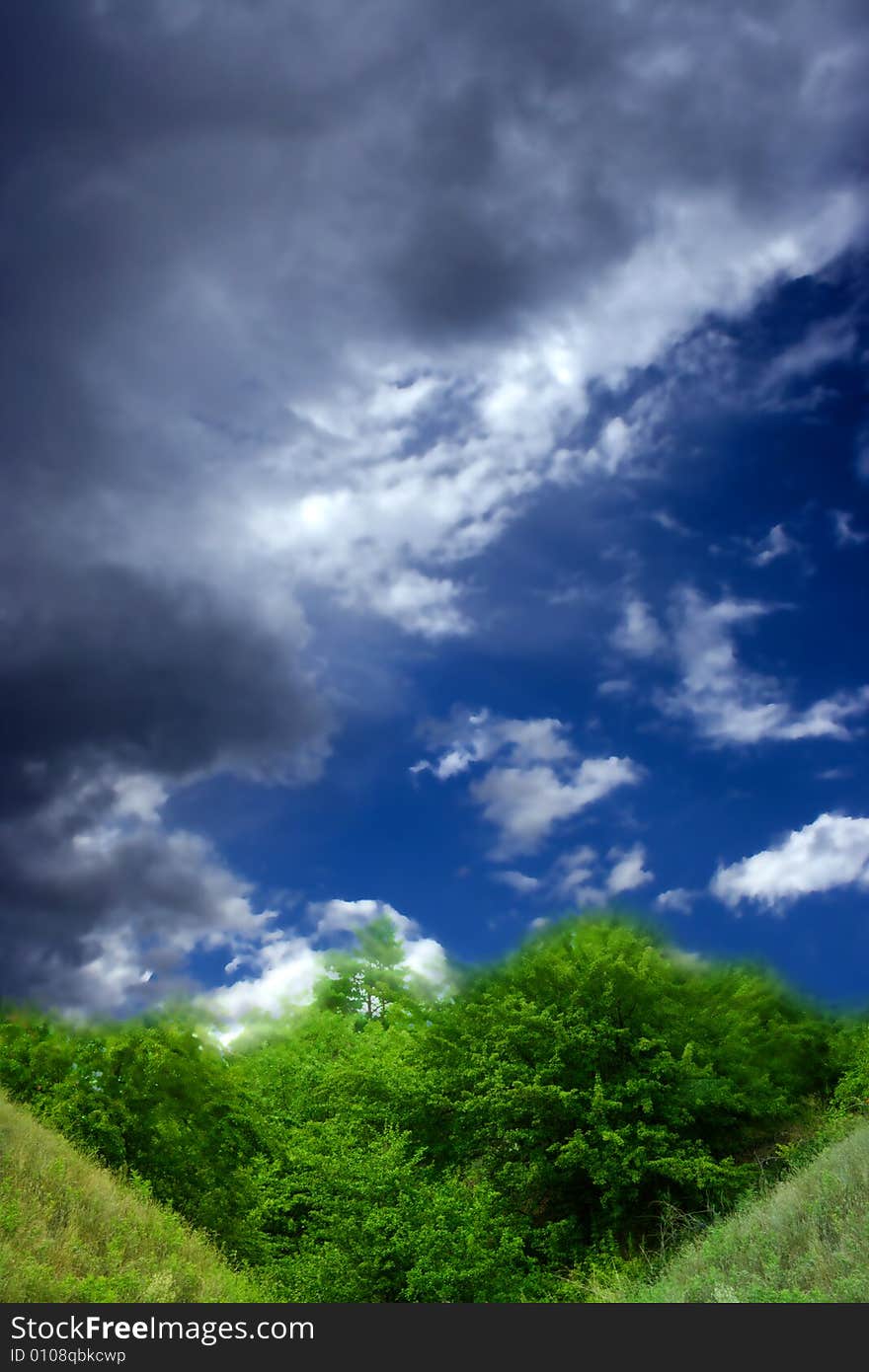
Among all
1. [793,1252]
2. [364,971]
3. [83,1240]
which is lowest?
[793,1252]

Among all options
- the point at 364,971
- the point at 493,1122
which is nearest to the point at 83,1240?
the point at 493,1122

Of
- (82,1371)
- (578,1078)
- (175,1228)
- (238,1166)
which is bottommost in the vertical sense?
(82,1371)

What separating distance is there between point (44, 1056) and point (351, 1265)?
8963 millimetres

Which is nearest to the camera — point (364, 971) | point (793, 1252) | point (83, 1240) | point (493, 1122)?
point (793, 1252)

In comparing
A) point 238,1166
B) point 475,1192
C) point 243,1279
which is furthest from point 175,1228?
point 475,1192

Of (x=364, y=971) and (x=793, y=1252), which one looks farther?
(x=364, y=971)

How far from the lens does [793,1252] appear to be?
14.1 m

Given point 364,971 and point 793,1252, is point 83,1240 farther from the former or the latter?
point 364,971

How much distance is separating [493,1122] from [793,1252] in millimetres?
11741

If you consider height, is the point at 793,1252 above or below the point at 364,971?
below

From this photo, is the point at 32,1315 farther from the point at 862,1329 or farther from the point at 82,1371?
the point at 862,1329

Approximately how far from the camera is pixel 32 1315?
12.1m

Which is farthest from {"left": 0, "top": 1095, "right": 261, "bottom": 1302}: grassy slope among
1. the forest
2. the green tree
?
the green tree

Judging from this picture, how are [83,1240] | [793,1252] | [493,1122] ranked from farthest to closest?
[493,1122] → [83,1240] → [793,1252]
